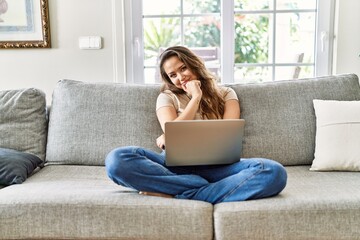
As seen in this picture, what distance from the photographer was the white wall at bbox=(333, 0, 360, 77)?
2.80 m

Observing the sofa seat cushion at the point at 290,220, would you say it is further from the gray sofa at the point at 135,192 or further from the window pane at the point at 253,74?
the window pane at the point at 253,74

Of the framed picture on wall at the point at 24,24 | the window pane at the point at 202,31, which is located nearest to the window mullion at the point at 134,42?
the window pane at the point at 202,31

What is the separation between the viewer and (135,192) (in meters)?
1.68

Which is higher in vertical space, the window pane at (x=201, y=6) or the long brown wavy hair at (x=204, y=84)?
the window pane at (x=201, y=6)

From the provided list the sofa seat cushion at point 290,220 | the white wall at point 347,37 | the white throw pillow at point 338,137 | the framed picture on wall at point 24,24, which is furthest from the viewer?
the framed picture on wall at point 24,24

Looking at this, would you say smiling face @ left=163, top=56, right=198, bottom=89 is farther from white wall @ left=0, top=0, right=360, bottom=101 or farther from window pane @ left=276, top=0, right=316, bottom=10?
window pane @ left=276, top=0, right=316, bottom=10

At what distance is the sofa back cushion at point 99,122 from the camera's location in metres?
2.13

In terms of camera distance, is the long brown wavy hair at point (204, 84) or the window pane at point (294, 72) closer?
the long brown wavy hair at point (204, 84)

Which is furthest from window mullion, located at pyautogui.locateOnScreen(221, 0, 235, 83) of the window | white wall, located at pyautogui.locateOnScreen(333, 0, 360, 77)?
white wall, located at pyautogui.locateOnScreen(333, 0, 360, 77)

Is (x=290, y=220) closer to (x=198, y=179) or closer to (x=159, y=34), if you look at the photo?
(x=198, y=179)

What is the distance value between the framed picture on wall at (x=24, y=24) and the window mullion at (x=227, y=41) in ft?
3.85

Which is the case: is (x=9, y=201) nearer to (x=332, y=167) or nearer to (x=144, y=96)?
(x=144, y=96)

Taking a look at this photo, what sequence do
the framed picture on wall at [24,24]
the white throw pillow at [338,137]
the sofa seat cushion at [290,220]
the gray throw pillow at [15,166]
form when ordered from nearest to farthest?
1. the sofa seat cushion at [290,220]
2. the gray throw pillow at [15,166]
3. the white throw pillow at [338,137]
4. the framed picture on wall at [24,24]

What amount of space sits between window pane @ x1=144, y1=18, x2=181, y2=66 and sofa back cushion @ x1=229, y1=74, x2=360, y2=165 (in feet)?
3.13
